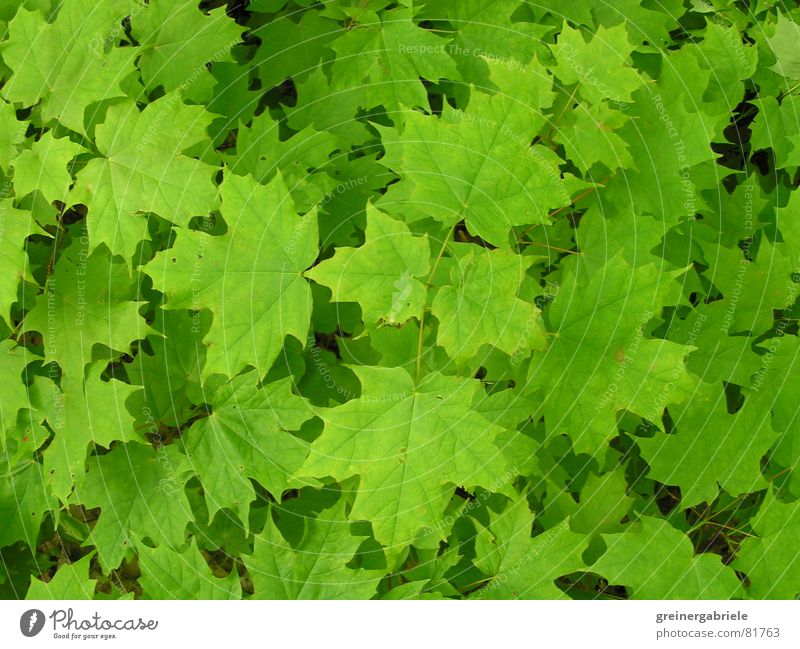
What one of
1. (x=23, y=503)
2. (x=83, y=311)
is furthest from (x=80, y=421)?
(x=23, y=503)

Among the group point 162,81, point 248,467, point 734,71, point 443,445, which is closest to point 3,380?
point 248,467

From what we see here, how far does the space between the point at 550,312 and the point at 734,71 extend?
1.31 metres

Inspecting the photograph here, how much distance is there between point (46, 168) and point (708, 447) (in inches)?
94.1

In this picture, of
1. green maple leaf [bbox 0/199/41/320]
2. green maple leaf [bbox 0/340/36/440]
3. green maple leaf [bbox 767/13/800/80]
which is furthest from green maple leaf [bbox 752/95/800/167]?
green maple leaf [bbox 0/340/36/440]

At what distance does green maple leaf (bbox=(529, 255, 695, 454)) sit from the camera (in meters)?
1.92

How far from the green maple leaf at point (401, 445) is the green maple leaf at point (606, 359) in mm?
291

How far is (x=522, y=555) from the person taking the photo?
223 cm

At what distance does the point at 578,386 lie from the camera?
6.63 feet

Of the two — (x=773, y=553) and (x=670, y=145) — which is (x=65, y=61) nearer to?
(x=670, y=145)

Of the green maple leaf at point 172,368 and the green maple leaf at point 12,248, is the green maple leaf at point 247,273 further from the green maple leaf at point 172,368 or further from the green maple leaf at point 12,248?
the green maple leaf at point 12,248

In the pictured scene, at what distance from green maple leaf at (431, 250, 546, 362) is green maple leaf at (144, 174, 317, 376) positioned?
42 centimetres

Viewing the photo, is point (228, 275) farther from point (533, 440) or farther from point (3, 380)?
point (533, 440)

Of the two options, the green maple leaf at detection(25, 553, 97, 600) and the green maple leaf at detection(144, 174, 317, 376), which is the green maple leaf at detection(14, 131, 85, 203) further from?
the green maple leaf at detection(25, 553, 97, 600)
